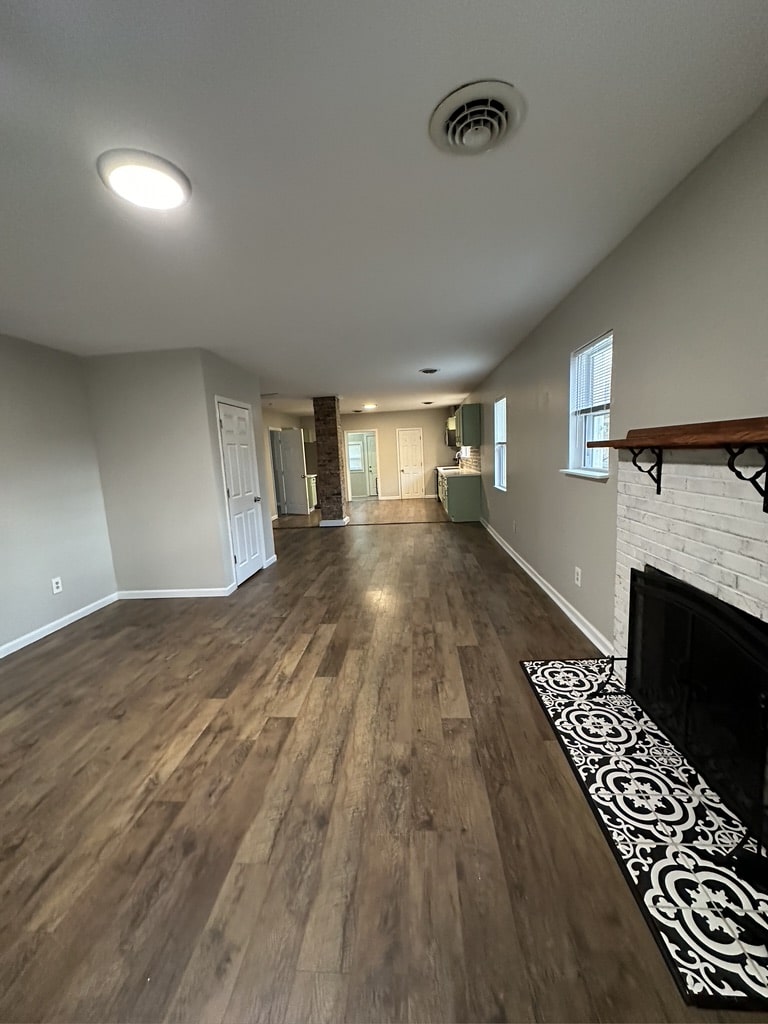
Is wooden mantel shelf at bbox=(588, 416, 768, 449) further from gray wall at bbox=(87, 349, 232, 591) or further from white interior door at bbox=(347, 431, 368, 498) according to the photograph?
white interior door at bbox=(347, 431, 368, 498)

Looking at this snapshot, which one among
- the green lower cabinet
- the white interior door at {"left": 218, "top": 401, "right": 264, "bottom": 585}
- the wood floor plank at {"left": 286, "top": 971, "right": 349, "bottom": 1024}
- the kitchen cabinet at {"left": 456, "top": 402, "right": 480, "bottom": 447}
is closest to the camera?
the wood floor plank at {"left": 286, "top": 971, "right": 349, "bottom": 1024}

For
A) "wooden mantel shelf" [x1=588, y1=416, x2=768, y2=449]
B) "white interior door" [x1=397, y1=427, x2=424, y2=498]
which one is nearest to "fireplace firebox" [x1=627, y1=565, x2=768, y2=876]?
"wooden mantel shelf" [x1=588, y1=416, x2=768, y2=449]

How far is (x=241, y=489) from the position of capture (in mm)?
4633

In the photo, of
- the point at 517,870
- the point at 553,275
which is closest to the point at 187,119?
the point at 553,275

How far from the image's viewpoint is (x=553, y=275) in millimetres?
2605

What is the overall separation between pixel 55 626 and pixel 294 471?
19.4 ft

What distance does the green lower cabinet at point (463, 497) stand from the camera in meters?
7.29

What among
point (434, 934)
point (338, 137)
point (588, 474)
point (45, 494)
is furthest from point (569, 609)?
point (45, 494)

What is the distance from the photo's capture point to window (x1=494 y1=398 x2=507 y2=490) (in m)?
5.40

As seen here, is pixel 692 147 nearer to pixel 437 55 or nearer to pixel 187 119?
pixel 437 55

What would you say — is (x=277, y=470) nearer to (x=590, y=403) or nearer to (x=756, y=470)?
(x=590, y=403)

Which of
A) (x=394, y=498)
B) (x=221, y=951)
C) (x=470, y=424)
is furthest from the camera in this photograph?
(x=394, y=498)

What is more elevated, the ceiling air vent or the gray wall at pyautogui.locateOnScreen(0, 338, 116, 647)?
the ceiling air vent

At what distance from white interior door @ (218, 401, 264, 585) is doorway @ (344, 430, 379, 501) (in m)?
6.88
